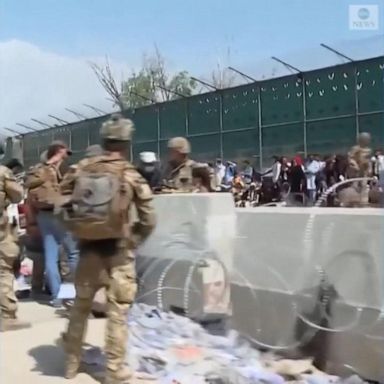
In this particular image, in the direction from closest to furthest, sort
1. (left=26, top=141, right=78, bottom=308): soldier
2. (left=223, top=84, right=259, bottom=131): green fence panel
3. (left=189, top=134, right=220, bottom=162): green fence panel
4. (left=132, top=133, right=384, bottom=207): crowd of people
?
(left=132, top=133, right=384, bottom=207): crowd of people, (left=26, top=141, right=78, bottom=308): soldier, (left=223, top=84, right=259, bottom=131): green fence panel, (left=189, top=134, right=220, bottom=162): green fence panel

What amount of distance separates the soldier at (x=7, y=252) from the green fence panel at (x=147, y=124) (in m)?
18.0

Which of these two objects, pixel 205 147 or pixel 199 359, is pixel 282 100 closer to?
pixel 205 147

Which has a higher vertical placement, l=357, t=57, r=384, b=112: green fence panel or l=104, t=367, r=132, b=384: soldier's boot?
l=357, t=57, r=384, b=112: green fence panel

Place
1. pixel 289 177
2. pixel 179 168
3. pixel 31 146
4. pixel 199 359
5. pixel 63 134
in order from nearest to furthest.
A: pixel 199 359
pixel 179 168
pixel 289 177
pixel 63 134
pixel 31 146

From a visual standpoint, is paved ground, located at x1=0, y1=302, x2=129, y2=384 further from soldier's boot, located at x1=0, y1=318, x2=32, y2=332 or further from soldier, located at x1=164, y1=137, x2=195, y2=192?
soldier, located at x1=164, y1=137, x2=195, y2=192

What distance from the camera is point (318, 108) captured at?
1941cm

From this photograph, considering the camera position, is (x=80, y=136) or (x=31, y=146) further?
(x=31, y=146)

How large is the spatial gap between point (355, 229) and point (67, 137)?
24.2 m

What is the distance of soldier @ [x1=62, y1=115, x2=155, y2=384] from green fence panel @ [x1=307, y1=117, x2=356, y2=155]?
13417mm

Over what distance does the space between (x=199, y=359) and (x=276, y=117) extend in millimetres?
15727

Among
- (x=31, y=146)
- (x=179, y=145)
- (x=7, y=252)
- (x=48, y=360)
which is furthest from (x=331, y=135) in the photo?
(x=31, y=146)

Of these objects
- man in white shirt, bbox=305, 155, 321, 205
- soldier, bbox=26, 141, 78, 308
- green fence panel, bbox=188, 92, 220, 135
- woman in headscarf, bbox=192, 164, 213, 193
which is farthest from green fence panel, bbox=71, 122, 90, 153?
woman in headscarf, bbox=192, 164, 213, 193

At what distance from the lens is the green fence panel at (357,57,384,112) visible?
17078mm

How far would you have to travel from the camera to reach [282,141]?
67.3ft
